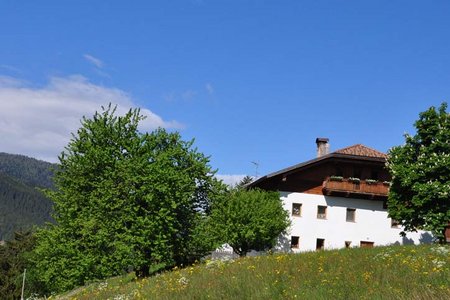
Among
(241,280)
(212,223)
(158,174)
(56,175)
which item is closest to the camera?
(241,280)

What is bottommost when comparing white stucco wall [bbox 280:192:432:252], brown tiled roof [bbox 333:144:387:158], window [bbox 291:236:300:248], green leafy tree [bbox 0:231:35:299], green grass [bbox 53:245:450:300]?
green leafy tree [bbox 0:231:35:299]

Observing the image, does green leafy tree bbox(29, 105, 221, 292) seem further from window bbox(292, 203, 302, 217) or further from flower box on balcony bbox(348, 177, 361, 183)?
flower box on balcony bbox(348, 177, 361, 183)

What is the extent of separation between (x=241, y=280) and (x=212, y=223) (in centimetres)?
2335

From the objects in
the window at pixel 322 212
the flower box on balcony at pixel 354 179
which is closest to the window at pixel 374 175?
the flower box on balcony at pixel 354 179

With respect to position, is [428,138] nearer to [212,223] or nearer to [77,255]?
[212,223]

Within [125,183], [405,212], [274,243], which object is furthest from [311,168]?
[125,183]

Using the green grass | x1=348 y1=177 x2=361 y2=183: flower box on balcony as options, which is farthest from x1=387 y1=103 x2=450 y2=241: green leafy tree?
the green grass

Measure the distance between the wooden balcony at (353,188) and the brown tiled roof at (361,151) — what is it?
2884mm

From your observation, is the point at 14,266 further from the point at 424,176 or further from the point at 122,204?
the point at 424,176

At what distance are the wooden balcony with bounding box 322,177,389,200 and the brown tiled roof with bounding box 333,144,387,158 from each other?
288 cm

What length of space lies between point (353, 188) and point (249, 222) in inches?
380

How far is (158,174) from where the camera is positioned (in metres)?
28.2

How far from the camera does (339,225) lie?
40.8m

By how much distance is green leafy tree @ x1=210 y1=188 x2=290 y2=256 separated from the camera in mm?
36594
